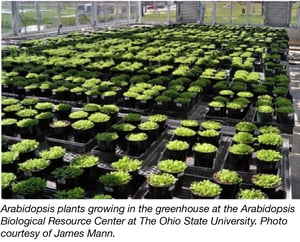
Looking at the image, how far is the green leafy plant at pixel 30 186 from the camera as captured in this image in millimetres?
2592

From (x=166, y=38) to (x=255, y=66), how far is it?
411 centimetres

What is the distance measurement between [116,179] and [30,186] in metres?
0.65

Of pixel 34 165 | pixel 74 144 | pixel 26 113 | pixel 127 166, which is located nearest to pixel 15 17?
pixel 26 113

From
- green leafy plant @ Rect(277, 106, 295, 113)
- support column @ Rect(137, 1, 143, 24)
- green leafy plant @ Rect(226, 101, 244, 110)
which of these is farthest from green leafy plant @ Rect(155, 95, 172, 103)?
support column @ Rect(137, 1, 143, 24)

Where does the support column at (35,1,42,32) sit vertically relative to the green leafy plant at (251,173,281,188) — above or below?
above

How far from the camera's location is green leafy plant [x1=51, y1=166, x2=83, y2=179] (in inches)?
109

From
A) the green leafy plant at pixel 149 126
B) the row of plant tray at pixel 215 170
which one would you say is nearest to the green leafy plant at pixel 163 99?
the green leafy plant at pixel 149 126

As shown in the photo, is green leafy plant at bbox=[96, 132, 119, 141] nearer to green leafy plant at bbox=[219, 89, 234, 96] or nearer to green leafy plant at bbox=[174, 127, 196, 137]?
green leafy plant at bbox=[174, 127, 196, 137]

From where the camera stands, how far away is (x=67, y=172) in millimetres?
2814

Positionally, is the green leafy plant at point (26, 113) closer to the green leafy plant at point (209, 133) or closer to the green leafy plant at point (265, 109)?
the green leafy plant at point (209, 133)

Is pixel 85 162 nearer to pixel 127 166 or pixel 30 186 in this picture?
pixel 127 166

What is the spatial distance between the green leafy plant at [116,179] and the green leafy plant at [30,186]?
0.46 metres

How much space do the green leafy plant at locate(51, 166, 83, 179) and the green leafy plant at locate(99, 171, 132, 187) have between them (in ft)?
0.73
